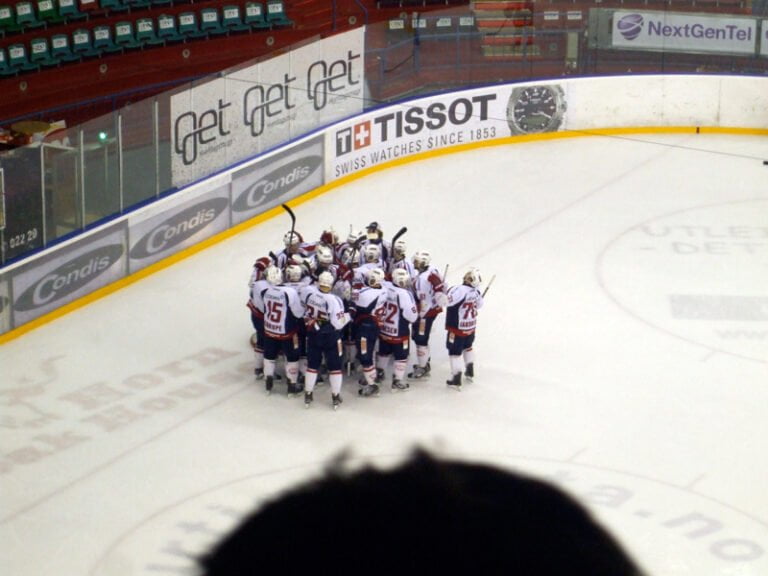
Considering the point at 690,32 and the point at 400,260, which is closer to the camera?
the point at 400,260

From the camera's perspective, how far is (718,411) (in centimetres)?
1118

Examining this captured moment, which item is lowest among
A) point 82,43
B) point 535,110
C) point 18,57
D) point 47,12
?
point 535,110

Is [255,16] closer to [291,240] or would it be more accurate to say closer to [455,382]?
[291,240]

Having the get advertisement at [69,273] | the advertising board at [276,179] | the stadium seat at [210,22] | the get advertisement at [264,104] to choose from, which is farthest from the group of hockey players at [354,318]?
the stadium seat at [210,22]

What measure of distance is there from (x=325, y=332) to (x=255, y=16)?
8.54 m

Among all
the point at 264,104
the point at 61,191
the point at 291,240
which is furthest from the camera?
the point at 264,104

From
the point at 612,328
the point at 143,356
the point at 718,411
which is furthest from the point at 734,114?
the point at 143,356

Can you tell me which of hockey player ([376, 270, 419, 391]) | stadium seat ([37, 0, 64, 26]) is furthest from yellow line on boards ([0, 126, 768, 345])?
stadium seat ([37, 0, 64, 26])

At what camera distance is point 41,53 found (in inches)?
688

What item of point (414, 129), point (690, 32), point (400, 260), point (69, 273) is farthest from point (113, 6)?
point (400, 260)

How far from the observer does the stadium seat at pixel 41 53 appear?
17438 millimetres

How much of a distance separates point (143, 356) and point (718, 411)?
4626mm

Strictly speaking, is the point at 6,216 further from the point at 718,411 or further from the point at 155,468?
the point at 718,411

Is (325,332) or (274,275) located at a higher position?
(274,275)
